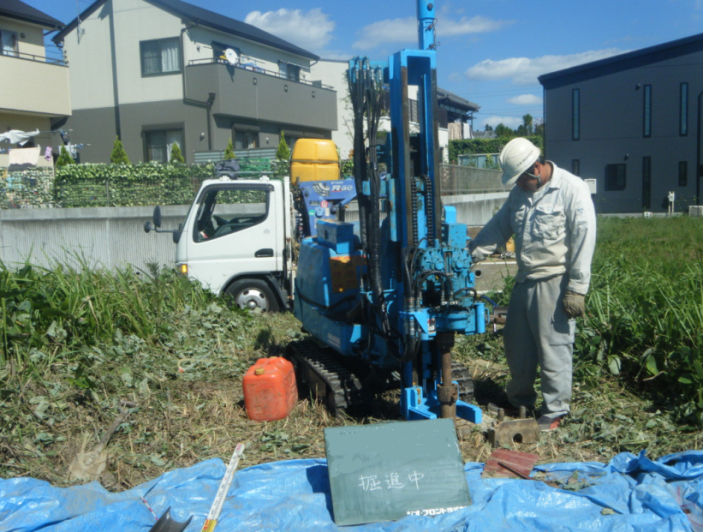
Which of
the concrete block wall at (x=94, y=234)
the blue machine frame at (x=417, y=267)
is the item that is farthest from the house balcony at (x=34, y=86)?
the blue machine frame at (x=417, y=267)

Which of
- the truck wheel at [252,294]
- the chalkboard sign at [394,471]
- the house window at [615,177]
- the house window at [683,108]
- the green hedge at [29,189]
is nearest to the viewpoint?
the chalkboard sign at [394,471]

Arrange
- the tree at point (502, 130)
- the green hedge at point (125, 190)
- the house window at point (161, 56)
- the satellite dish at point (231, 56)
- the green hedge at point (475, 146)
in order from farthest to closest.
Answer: the tree at point (502, 130)
the green hedge at point (475, 146)
the house window at point (161, 56)
the satellite dish at point (231, 56)
the green hedge at point (125, 190)

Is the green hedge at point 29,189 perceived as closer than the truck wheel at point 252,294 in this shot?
No

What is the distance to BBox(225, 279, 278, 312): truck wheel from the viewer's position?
8.12 meters

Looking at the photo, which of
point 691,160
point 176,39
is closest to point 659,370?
point 176,39

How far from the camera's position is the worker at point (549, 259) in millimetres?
4133

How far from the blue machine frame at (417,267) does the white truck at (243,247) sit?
3683mm

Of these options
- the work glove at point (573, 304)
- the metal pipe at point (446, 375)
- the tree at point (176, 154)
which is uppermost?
the tree at point (176, 154)

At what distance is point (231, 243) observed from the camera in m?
7.97

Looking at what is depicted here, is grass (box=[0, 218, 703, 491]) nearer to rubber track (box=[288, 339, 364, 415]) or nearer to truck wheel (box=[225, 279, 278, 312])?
rubber track (box=[288, 339, 364, 415])

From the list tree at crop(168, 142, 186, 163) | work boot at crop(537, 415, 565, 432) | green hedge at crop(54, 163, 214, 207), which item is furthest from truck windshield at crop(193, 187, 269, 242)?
tree at crop(168, 142, 186, 163)

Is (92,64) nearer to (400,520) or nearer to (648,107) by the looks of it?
(400,520)

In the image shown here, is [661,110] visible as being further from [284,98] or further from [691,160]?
[284,98]

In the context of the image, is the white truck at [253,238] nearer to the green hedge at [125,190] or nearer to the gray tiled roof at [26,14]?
the green hedge at [125,190]
